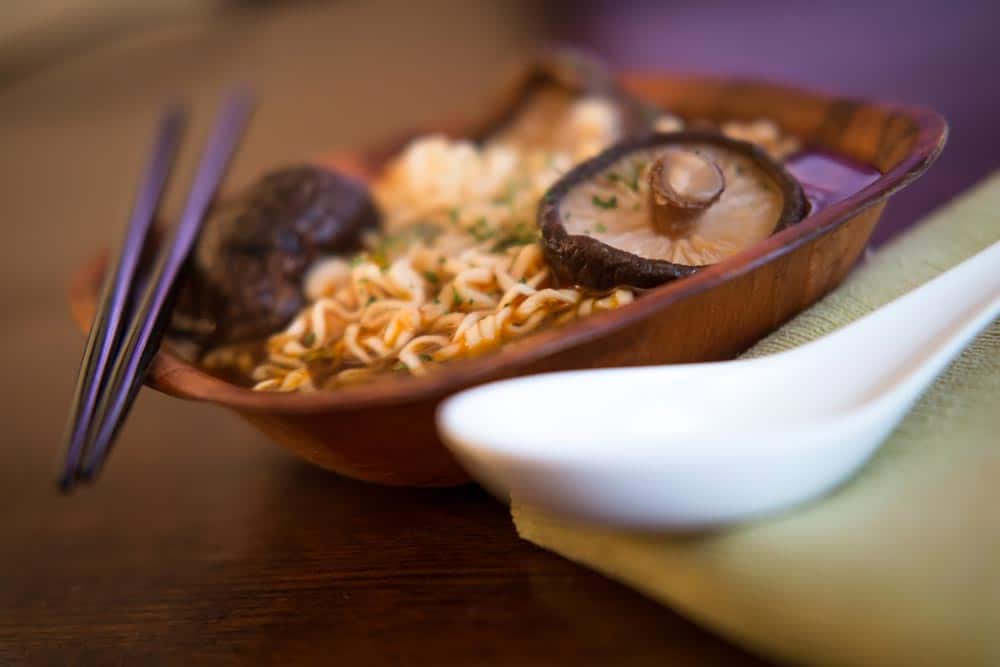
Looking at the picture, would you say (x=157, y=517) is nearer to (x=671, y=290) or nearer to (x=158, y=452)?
(x=158, y=452)

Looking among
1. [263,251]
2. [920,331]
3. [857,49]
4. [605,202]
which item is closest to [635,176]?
[605,202]

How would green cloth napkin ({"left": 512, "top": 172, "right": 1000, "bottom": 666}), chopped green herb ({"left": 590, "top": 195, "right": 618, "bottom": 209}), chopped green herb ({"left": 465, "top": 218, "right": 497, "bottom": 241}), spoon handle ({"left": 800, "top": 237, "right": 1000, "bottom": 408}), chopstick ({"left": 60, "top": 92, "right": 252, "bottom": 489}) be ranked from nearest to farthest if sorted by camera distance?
green cloth napkin ({"left": 512, "top": 172, "right": 1000, "bottom": 666})
spoon handle ({"left": 800, "top": 237, "right": 1000, "bottom": 408})
chopstick ({"left": 60, "top": 92, "right": 252, "bottom": 489})
chopped green herb ({"left": 590, "top": 195, "right": 618, "bottom": 209})
chopped green herb ({"left": 465, "top": 218, "right": 497, "bottom": 241})

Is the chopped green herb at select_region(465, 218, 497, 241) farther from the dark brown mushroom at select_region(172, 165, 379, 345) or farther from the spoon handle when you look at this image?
the spoon handle

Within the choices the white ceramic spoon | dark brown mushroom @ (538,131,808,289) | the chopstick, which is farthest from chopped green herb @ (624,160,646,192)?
the chopstick

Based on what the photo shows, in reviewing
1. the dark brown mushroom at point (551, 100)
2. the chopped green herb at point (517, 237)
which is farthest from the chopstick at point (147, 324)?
the dark brown mushroom at point (551, 100)

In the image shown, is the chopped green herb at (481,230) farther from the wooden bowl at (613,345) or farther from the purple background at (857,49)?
the purple background at (857,49)

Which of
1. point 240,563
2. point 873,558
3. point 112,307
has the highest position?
point 873,558

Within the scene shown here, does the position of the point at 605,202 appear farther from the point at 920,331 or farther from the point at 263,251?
the point at 263,251
